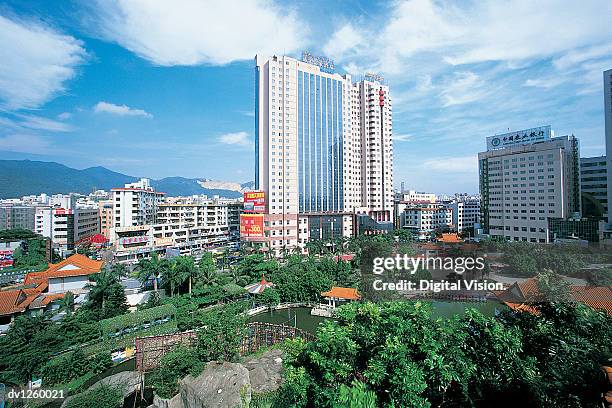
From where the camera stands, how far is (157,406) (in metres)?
9.17

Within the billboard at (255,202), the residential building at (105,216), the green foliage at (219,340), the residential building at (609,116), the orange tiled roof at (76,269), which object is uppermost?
the residential building at (609,116)

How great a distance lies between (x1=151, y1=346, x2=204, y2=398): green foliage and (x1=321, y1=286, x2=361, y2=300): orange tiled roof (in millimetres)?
8963

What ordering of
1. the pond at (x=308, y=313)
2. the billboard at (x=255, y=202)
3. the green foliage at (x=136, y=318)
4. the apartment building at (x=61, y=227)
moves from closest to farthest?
the green foliage at (x=136, y=318) → the pond at (x=308, y=313) → the billboard at (x=255, y=202) → the apartment building at (x=61, y=227)

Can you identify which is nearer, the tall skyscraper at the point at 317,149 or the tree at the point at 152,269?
the tree at the point at 152,269

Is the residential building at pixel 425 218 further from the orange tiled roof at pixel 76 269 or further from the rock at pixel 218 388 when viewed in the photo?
the rock at pixel 218 388

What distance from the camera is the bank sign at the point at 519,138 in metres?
37.1

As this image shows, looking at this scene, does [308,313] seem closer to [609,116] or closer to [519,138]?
[609,116]

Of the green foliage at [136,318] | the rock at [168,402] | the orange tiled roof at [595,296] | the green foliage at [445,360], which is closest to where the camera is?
the green foliage at [445,360]

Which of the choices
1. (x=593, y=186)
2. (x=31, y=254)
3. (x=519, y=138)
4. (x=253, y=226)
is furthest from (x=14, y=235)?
(x=593, y=186)

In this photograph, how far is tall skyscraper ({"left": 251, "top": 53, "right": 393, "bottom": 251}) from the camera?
35.1 m

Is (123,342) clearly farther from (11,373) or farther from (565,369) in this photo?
(565,369)

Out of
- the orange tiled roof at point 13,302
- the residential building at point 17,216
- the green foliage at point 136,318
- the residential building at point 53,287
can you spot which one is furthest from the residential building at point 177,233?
the residential building at point 17,216

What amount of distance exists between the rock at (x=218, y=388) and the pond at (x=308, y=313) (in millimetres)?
6453

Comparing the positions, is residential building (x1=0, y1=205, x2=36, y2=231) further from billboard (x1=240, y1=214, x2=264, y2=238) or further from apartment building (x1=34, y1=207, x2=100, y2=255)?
billboard (x1=240, y1=214, x2=264, y2=238)
